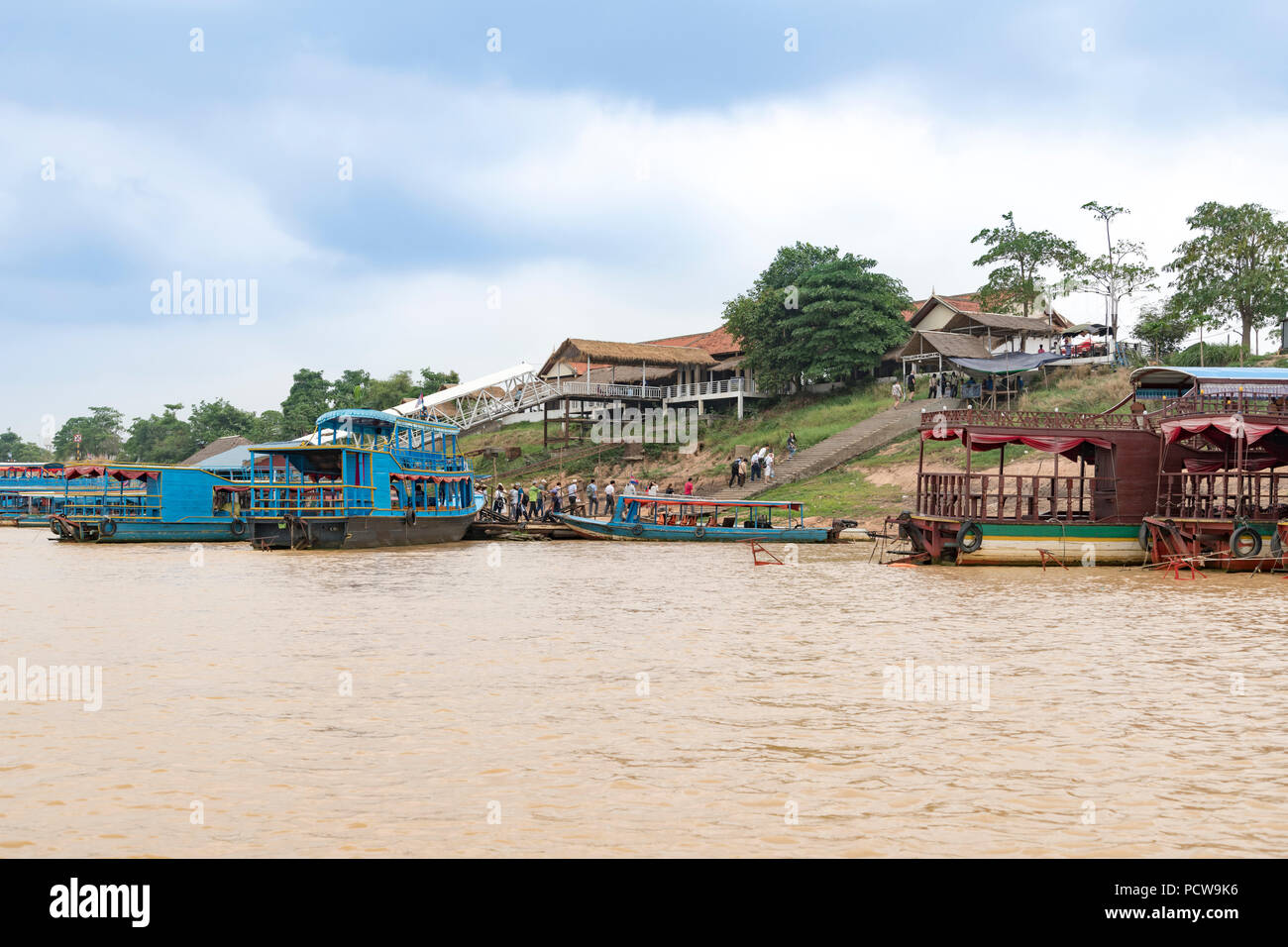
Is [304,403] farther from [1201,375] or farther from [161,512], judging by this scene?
[1201,375]

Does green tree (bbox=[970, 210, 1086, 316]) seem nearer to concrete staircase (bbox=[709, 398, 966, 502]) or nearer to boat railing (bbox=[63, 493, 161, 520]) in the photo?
concrete staircase (bbox=[709, 398, 966, 502])

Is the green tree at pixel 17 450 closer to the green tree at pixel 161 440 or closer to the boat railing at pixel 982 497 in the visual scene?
the green tree at pixel 161 440

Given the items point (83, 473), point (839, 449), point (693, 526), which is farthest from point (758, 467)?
point (83, 473)

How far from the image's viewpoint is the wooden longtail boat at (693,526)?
2691cm

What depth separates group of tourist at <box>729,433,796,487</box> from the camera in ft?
119

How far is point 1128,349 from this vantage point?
4081 centimetres

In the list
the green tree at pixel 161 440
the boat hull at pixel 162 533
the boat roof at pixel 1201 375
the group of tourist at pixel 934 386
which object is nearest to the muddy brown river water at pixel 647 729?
the boat roof at pixel 1201 375

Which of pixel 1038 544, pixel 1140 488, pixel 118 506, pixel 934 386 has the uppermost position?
pixel 934 386

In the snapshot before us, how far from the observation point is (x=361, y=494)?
2647cm

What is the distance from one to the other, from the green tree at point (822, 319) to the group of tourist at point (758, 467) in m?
7.53

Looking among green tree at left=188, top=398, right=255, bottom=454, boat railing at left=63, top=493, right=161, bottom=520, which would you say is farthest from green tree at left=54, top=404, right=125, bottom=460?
boat railing at left=63, top=493, right=161, bottom=520

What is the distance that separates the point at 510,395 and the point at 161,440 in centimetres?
4134
